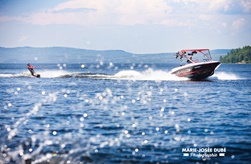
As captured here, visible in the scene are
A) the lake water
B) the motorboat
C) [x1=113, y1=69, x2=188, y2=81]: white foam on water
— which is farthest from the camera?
[x1=113, y1=69, x2=188, y2=81]: white foam on water

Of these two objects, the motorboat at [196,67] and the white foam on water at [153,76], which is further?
the white foam on water at [153,76]

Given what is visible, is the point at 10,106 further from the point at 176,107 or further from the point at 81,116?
the point at 176,107

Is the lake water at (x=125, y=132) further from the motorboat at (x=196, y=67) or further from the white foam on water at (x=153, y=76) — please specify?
the white foam on water at (x=153, y=76)

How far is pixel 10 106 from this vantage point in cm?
2953

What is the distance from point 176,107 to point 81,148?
14.4 m

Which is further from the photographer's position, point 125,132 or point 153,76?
point 153,76

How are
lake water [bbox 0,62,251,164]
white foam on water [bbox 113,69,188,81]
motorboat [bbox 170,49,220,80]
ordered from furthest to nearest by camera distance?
white foam on water [bbox 113,69,188,81] < motorboat [bbox 170,49,220,80] < lake water [bbox 0,62,251,164]

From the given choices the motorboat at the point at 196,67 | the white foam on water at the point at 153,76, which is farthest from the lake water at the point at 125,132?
the white foam on water at the point at 153,76

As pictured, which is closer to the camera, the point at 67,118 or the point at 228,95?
the point at 67,118

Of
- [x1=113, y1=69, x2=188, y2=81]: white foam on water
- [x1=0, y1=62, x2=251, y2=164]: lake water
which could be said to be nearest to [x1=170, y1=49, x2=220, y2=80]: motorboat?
[x1=113, y1=69, x2=188, y2=81]: white foam on water

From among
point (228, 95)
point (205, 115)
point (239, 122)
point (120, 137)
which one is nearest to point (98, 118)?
point (120, 137)

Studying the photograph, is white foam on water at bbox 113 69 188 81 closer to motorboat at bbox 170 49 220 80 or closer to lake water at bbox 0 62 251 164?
motorboat at bbox 170 49 220 80

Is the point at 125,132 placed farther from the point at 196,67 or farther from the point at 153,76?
the point at 153,76

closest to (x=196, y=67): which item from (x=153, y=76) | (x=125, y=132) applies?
(x=153, y=76)
